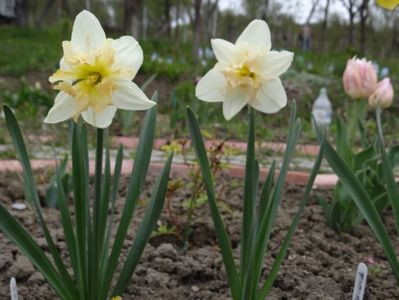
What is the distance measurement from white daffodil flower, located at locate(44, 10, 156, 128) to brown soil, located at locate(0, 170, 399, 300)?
1.90 ft

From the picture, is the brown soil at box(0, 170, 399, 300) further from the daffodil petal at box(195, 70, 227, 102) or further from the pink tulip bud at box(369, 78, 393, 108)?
the daffodil petal at box(195, 70, 227, 102)

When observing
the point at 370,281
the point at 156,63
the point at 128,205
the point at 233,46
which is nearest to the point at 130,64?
the point at 233,46

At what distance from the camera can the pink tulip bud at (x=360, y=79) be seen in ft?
6.63

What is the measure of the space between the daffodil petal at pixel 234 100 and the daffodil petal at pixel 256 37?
80 mm

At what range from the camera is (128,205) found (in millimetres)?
1120

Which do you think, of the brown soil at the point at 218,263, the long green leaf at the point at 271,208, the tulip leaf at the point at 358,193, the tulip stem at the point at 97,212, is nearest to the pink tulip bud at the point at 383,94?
the brown soil at the point at 218,263

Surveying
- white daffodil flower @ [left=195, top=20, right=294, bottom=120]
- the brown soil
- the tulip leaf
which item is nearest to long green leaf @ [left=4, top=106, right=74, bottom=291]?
the brown soil

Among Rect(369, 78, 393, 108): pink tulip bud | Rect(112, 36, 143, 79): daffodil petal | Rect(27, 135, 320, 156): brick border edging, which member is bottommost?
Rect(27, 135, 320, 156): brick border edging

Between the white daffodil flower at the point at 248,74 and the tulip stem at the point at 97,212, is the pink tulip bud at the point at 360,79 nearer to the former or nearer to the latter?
the white daffodil flower at the point at 248,74

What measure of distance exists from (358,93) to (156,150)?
5.90 ft

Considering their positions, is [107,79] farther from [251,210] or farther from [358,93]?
[358,93]

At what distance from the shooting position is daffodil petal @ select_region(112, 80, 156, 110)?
93 centimetres

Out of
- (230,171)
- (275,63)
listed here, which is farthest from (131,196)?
(230,171)

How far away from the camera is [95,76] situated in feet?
3.02
